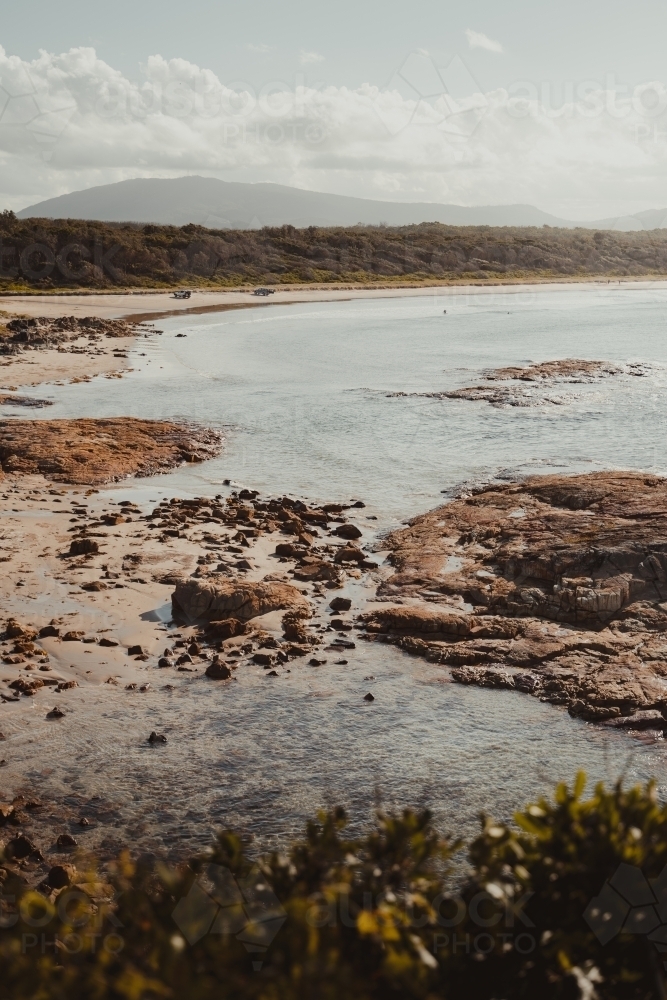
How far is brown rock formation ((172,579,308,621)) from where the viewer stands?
375 inches

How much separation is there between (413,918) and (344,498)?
11.2 meters

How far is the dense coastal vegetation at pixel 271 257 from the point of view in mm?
58625

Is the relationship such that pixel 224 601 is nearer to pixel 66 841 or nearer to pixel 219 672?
pixel 219 672

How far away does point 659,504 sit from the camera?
39.1ft

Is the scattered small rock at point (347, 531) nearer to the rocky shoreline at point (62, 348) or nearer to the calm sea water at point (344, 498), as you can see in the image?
the calm sea water at point (344, 498)

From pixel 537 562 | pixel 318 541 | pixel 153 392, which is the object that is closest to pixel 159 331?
pixel 153 392

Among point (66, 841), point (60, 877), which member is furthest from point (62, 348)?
point (60, 877)

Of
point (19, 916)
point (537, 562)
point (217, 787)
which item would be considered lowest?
point (217, 787)

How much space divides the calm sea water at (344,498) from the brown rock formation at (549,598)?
0.44 m

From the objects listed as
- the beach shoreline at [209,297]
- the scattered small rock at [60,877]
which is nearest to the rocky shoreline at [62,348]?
the beach shoreline at [209,297]

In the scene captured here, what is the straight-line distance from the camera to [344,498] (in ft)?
47.3

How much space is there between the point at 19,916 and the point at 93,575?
7.60 m

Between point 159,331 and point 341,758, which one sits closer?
point 341,758

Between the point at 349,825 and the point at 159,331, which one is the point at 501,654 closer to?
the point at 349,825
